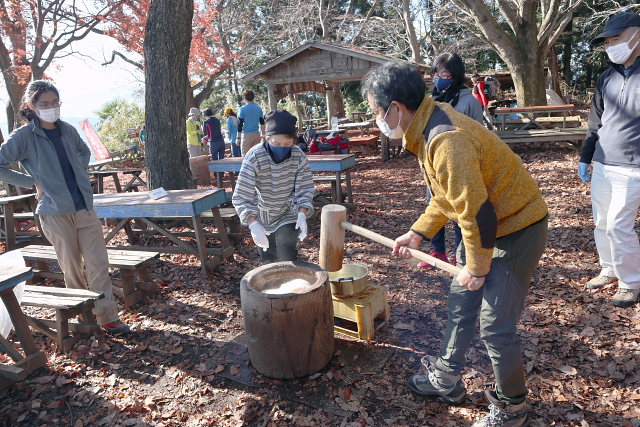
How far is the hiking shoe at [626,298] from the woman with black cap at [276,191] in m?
2.85

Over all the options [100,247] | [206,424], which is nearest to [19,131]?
[100,247]

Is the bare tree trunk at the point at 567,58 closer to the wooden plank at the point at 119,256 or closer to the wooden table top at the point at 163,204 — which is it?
the wooden table top at the point at 163,204

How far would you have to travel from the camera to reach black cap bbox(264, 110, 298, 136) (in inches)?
138

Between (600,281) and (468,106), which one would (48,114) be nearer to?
(468,106)

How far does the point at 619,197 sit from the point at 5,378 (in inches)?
208

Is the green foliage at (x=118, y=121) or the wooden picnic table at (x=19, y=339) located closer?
the wooden picnic table at (x=19, y=339)

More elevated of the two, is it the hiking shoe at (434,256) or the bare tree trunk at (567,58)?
the bare tree trunk at (567,58)

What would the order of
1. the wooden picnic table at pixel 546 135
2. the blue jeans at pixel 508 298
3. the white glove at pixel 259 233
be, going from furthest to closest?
1. the wooden picnic table at pixel 546 135
2. the white glove at pixel 259 233
3. the blue jeans at pixel 508 298

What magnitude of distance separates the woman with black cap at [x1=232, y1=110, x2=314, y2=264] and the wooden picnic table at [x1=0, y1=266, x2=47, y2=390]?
5.85 ft

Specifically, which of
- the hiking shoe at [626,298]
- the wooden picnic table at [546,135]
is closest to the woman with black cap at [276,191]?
the hiking shoe at [626,298]

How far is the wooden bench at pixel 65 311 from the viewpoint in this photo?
3.83 m

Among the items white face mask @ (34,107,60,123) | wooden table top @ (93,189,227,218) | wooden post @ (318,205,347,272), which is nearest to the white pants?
wooden post @ (318,205,347,272)

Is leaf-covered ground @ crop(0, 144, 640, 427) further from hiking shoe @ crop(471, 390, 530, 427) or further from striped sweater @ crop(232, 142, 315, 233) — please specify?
striped sweater @ crop(232, 142, 315, 233)

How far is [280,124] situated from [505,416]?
2.56m
